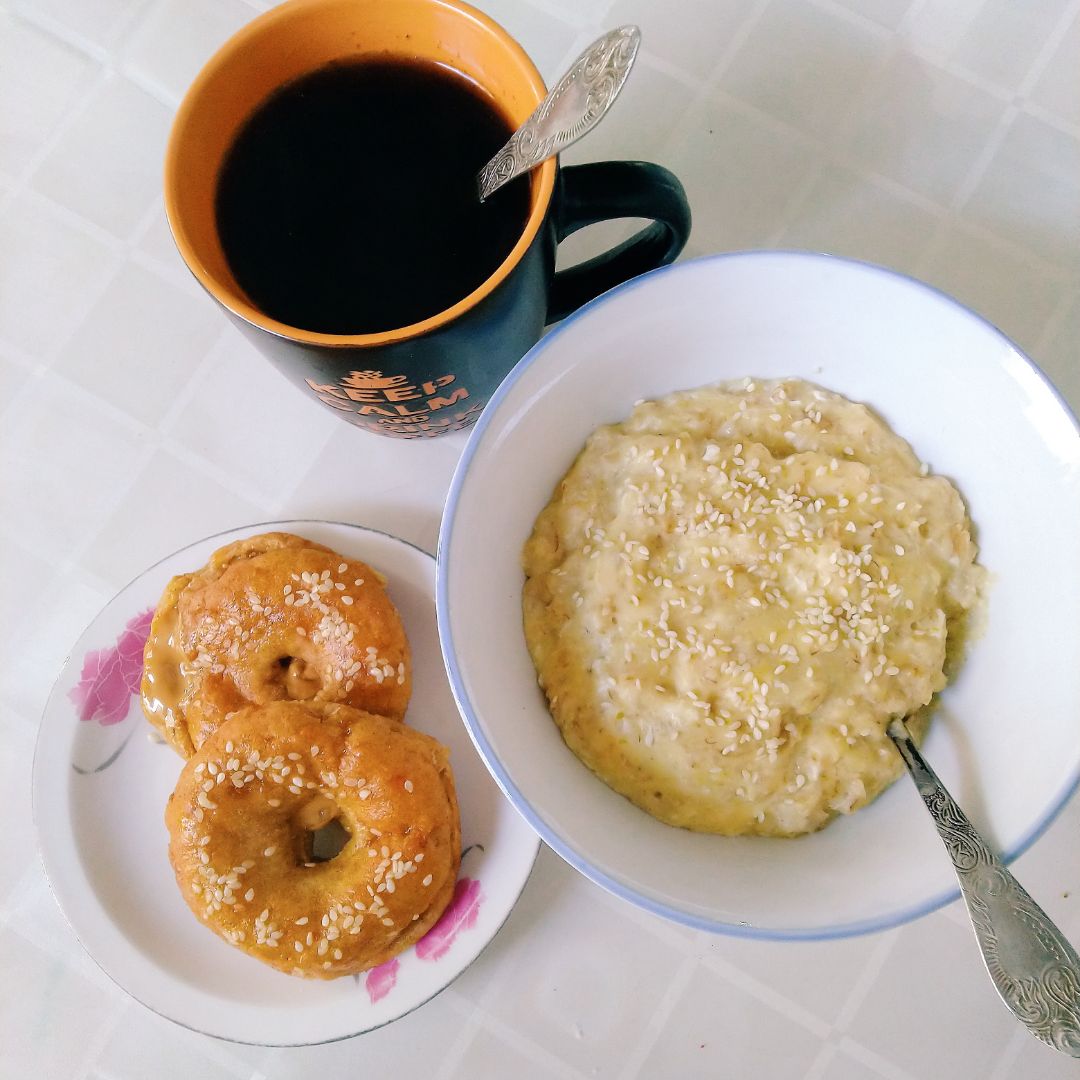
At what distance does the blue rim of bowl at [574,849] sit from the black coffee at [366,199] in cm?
12

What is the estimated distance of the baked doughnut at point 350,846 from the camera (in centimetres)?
109

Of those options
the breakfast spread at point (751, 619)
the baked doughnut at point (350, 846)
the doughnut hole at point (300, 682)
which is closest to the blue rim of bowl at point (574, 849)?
the breakfast spread at point (751, 619)

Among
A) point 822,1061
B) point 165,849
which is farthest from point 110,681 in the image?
point 822,1061

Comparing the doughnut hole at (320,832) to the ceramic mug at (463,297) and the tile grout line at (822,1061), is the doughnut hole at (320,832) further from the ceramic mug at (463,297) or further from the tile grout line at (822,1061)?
the tile grout line at (822,1061)

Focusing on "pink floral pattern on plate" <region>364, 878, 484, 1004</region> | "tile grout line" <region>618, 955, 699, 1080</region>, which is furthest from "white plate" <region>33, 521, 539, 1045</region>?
"tile grout line" <region>618, 955, 699, 1080</region>

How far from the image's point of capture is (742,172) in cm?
127

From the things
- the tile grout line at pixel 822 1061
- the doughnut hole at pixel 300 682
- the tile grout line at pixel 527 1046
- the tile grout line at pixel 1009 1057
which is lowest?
the tile grout line at pixel 527 1046

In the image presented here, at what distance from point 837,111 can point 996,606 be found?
2.32 feet

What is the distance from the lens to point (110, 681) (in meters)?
1.23

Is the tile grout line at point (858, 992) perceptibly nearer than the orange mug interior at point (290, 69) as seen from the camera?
No

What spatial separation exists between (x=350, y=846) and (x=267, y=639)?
27cm

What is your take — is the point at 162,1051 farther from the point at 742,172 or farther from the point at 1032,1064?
the point at 742,172

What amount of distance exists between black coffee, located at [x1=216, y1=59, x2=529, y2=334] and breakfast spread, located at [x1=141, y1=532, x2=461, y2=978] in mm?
373

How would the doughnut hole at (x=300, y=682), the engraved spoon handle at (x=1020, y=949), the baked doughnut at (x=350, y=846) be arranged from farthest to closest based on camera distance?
the doughnut hole at (x=300, y=682) < the baked doughnut at (x=350, y=846) < the engraved spoon handle at (x=1020, y=949)
